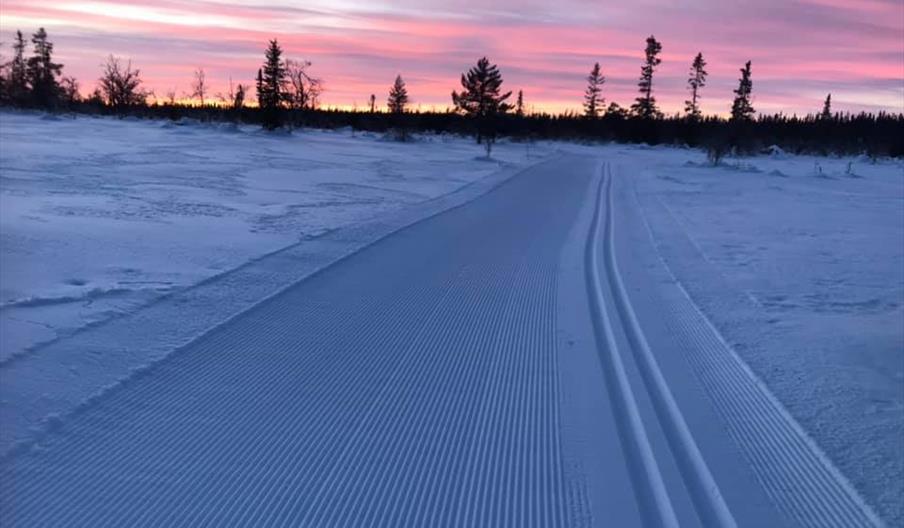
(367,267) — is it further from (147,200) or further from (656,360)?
(147,200)

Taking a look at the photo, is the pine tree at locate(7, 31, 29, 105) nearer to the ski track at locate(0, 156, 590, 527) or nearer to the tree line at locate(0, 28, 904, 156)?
the tree line at locate(0, 28, 904, 156)

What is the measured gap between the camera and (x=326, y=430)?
Result: 482 centimetres

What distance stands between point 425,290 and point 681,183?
21937 millimetres

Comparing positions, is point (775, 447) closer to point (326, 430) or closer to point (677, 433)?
point (677, 433)

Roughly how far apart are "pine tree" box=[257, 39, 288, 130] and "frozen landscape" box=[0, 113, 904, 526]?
145 ft

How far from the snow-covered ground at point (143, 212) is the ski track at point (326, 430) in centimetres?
140

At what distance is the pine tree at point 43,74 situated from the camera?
241 ft

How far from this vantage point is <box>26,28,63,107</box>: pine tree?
73312 mm

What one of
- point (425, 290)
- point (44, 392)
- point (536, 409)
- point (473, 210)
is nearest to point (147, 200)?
point (473, 210)

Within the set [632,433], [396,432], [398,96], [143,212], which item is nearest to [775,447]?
[632,433]

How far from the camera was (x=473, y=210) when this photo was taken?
1678cm

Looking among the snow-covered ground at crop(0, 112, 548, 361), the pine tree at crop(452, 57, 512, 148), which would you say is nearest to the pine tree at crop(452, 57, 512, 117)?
the pine tree at crop(452, 57, 512, 148)

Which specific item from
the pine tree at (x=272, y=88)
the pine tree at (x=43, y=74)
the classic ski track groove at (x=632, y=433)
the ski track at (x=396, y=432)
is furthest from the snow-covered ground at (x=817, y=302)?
Answer: the pine tree at (x=43, y=74)

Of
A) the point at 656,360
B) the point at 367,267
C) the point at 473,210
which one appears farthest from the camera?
the point at 473,210
